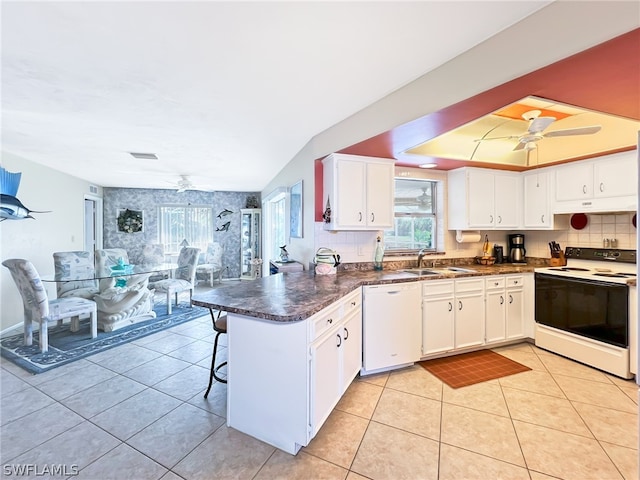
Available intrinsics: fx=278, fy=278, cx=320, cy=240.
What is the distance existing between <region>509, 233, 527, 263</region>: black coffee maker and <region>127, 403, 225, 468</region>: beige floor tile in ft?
12.7

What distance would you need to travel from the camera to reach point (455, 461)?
5.13 ft

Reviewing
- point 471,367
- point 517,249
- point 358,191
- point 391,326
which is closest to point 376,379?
point 391,326

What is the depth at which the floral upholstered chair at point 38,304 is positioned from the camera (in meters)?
2.91

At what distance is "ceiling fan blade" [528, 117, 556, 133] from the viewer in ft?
6.75

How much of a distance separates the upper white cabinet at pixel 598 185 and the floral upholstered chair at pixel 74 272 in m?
5.95

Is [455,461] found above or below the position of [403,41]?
below

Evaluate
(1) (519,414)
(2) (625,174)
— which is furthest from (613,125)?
(1) (519,414)

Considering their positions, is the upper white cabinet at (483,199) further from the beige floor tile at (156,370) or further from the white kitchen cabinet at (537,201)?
the beige floor tile at (156,370)

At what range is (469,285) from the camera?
9.50ft

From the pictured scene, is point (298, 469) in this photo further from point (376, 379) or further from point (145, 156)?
point (145, 156)

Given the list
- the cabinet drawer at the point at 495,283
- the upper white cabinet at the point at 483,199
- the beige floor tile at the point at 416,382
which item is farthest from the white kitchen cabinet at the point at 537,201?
the beige floor tile at the point at 416,382

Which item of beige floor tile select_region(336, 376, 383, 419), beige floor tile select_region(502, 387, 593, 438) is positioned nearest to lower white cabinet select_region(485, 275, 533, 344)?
beige floor tile select_region(502, 387, 593, 438)

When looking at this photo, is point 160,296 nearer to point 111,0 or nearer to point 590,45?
point 111,0

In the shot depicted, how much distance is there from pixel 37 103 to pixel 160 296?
→ 4127 millimetres
